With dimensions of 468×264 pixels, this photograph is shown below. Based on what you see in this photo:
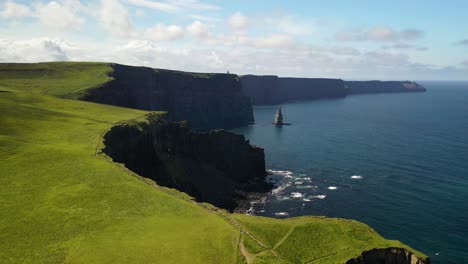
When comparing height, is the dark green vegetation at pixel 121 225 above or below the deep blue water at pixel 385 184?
above

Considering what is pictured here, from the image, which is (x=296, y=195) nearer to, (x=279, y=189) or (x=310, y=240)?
(x=279, y=189)

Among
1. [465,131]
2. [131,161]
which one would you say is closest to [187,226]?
[131,161]

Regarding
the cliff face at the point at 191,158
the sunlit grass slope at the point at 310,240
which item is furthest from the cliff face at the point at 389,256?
the cliff face at the point at 191,158

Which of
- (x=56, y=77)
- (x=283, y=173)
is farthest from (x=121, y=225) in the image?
(x=56, y=77)

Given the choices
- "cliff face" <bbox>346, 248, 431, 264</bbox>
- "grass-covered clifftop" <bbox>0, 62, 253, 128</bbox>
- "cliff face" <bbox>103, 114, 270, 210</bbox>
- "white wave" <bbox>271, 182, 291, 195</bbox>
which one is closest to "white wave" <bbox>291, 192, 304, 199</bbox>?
"white wave" <bbox>271, 182, 291, 195</bbox>

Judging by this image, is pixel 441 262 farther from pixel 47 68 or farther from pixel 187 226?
pixel 47 68

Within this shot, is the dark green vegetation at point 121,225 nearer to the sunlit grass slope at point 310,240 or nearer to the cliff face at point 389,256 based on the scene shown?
the sunlit grass slope at point 310,240
